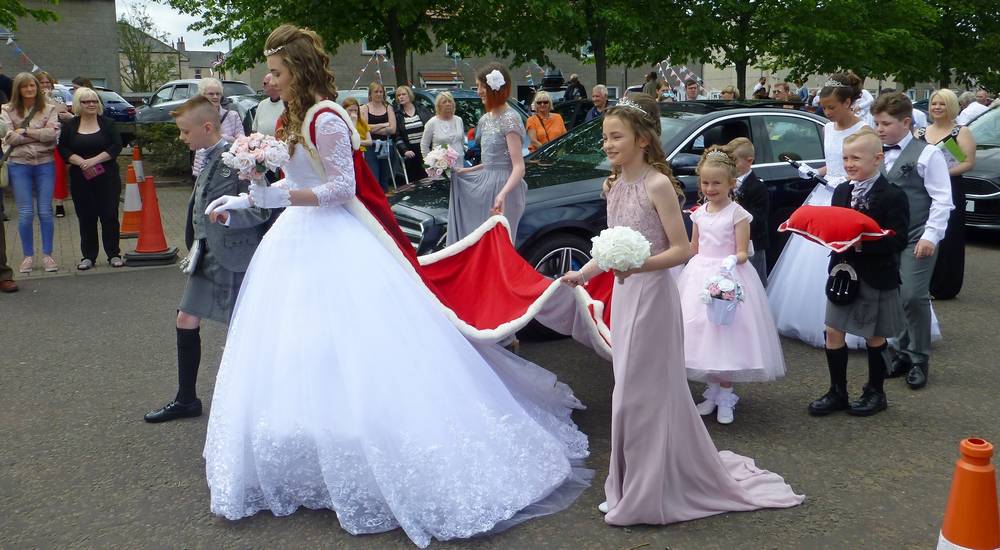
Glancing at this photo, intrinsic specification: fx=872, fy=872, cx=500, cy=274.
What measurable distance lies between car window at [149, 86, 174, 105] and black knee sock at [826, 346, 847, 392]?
84.8 ft

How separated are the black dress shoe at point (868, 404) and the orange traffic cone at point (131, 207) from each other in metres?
9.20

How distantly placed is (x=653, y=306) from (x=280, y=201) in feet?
5.85

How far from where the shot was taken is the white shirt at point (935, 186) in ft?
18.1

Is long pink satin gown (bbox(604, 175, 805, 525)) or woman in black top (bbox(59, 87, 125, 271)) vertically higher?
woman in black top (bbox(59, 87, 125, 271))

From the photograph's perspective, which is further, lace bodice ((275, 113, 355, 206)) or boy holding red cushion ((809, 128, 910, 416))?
boy holding red cushion ((809, 128, 910, 416))

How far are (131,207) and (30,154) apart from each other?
2.36 m

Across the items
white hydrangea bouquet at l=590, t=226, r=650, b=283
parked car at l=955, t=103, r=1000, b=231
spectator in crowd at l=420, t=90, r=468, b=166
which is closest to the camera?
white hydrangea bouquet at l=590, t=226, r=650, b=283

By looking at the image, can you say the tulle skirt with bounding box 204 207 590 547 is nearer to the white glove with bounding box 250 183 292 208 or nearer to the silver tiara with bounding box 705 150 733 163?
the white glove with bounding box 250 183 292 208

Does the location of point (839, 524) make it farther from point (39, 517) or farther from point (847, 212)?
point (39, 517)

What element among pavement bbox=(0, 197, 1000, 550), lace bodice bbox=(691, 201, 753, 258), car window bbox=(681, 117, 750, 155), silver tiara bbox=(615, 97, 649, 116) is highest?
car window bbox=(681, 117, 750, 155)

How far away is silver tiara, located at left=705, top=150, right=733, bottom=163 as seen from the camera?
5.40 meters

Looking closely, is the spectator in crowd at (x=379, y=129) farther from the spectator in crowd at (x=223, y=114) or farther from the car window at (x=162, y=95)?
the car window at (x=162, y=95)

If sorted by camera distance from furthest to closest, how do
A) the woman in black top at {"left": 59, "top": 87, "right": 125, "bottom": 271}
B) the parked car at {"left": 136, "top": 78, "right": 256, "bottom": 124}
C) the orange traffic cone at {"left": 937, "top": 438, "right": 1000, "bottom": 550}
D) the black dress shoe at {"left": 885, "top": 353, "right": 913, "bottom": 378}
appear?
the parked car at {"left": 136, "top": 78, "right": 256, "bottom": 124}
the woman in black top at {"left": 59, "top": 87, "right": 125, "bottom": 271}
the black dress shoe at {"left": 885, "top": 353, "right": 913, "bottom": 378}
the orange traffic cone at {"left": 937, "top": 438, "right": 1000, "bottom": 550}

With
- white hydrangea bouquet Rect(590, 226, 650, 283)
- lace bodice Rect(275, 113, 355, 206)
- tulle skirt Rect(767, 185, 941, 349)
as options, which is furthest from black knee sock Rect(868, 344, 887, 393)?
lace bodice Rect(275, 113, 355, 206)
